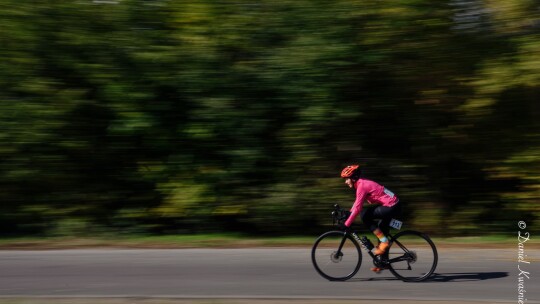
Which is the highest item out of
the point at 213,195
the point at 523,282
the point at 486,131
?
the point at 486,131

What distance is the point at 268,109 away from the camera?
52.5 ft

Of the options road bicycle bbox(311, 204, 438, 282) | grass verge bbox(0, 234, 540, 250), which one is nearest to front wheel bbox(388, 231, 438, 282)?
road bicycle bbox(311, 204, 438, 282)

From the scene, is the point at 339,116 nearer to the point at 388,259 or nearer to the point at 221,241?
the point at 221,241

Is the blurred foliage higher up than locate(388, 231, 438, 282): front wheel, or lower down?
higher up

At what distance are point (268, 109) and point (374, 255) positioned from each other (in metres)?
5.93

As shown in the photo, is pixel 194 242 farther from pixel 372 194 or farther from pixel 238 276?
pixel 372 194

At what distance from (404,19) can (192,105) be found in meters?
4.99

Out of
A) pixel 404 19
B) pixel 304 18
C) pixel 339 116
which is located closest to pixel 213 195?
pixel 339 116

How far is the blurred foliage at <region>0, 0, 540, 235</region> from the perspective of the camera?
15555 mm

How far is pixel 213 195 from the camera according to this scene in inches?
648

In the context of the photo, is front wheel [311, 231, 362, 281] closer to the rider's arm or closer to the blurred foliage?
the rider's arm

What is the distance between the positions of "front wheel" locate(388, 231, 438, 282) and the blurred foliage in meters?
5.12

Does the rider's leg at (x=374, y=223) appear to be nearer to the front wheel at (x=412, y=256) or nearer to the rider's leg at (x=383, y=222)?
the rider's leg at (x=383, y=222)

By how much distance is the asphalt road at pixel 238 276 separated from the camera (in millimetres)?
10125
